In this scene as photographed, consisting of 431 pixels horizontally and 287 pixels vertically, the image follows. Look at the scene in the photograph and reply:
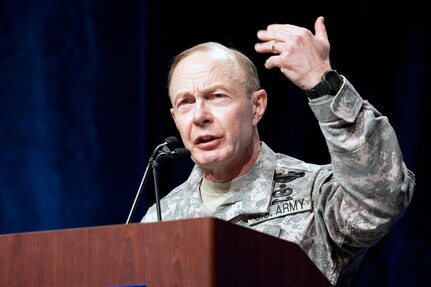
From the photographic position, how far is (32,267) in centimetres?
193

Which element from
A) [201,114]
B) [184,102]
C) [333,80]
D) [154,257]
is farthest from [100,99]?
[154,257]

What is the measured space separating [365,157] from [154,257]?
73 centimetres

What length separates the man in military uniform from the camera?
7.46 feet

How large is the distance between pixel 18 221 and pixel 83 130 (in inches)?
20.7

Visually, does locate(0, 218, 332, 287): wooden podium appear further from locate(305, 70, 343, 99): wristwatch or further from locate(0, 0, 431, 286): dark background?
locate(0, 0, 431, 286): dark background

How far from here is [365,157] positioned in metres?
2.27

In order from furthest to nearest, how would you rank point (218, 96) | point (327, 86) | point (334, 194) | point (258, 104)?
point (258, 104)
point (218, 96)
point (334, 194)
point (327, 86)

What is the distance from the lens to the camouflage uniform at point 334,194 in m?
2.27

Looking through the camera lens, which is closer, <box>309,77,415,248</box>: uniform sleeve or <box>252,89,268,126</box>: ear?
<box>309,77,415,248</box>: uniform sleeve

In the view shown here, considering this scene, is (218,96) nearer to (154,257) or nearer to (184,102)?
(184,102)

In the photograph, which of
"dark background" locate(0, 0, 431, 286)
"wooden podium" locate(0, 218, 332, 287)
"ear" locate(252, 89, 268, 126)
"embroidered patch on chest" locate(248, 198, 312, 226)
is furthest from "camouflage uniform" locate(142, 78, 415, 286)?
"dark background" locate(0, 0, 431, 286)

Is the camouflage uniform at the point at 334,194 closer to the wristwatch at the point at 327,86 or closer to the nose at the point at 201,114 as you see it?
the wristwatch at the point at 327,86

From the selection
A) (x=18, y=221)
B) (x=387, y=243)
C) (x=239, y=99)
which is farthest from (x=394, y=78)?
(x=18, y=221)

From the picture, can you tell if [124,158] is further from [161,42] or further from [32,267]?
[32,267]
